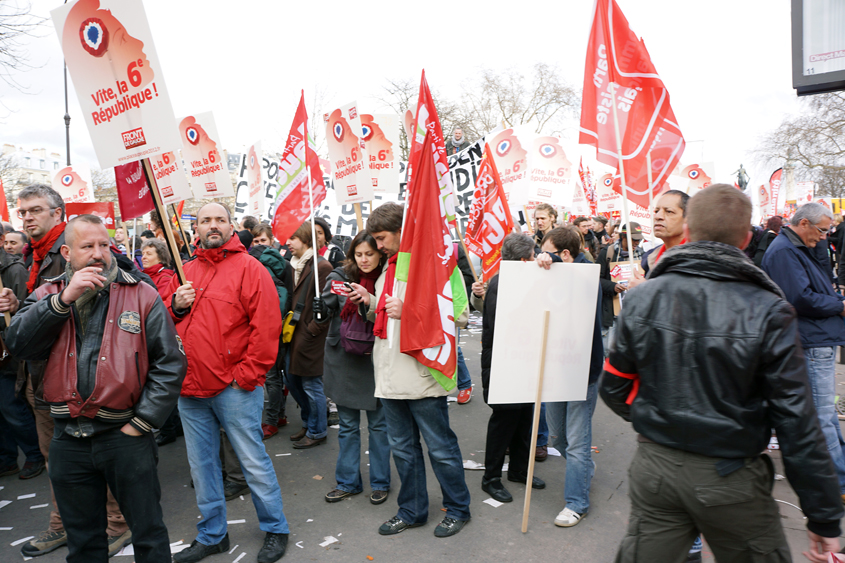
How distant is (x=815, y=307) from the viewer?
408cm

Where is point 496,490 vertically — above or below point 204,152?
below

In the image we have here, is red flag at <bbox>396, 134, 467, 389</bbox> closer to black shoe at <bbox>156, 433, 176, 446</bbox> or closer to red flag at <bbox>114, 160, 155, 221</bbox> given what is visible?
red flag at <bbox>114, 160, 155, 221</bbox>

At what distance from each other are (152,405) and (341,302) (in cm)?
169

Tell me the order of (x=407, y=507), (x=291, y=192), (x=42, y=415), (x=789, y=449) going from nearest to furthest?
(x=789, y=449)
(x=407, y=507)
(x=42, y=415)
(x=291, y=192)

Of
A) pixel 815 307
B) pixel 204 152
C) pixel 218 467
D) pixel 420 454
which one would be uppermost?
pixel 204 152

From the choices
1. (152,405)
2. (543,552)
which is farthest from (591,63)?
(152,405)

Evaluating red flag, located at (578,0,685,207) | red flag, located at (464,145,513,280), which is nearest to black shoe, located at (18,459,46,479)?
red flag, located at (464,145,513,280)

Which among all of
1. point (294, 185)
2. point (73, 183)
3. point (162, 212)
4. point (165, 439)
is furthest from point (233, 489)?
point (73, 183)

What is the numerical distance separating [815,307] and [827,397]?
2.26 ft

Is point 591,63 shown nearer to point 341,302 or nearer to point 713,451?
point 341,302

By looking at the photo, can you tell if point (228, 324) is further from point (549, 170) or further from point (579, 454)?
point (549, 170)

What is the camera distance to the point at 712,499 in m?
1.95

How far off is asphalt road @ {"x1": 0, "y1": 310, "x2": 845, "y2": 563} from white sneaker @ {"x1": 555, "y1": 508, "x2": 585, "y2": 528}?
0.04m

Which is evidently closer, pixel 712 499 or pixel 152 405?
pixel 712 499
